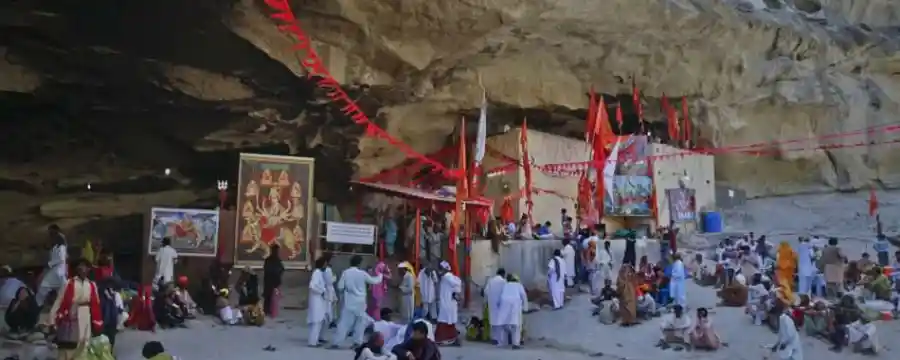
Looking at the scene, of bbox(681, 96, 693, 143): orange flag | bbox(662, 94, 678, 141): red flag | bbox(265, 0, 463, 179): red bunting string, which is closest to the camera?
bbox(265, 0, 463, 179): red bunting string

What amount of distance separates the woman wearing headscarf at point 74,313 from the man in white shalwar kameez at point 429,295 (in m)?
5.60

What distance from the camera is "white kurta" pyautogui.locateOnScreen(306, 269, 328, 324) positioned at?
35.0 feet

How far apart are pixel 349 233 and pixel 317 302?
12.8 ft

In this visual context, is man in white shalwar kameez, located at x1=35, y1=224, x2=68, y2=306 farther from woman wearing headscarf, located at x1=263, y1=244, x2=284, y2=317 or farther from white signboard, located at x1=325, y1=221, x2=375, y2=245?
white signboard, located at x1=325, y1=221, x2=375, y2=245

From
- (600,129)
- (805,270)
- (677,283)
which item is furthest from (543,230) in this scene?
(805,270)

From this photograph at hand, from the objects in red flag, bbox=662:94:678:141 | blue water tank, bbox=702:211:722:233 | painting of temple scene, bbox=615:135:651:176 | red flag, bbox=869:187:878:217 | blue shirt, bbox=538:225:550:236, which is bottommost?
blue shirt, bbox=538:225:550:236

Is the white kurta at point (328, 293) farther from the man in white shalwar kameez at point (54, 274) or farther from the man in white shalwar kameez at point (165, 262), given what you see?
the man in white shalwar kameez at point (54, 274)

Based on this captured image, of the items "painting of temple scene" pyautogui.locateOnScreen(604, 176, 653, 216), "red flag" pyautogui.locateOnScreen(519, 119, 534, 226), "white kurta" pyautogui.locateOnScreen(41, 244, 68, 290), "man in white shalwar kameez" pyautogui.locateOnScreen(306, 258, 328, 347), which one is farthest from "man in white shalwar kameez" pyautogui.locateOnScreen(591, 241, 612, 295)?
"white kurta" pyautogui.locateOnScreen(41, 244, 68, 290)

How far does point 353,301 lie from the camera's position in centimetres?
1051

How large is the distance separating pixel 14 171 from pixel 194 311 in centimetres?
740

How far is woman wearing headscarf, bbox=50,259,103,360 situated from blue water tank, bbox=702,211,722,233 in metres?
17.8

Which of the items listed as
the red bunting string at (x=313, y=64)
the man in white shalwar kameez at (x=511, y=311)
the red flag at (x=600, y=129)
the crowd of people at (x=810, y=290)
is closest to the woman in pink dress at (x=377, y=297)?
the man in white shalwar kameez at (x=511, y=311)

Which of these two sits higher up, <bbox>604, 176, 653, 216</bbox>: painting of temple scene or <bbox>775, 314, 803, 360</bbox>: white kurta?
<bbox>604, 176, 653, 216</bbox>: painting of temple scene

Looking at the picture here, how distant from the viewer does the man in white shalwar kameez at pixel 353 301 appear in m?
10.5
